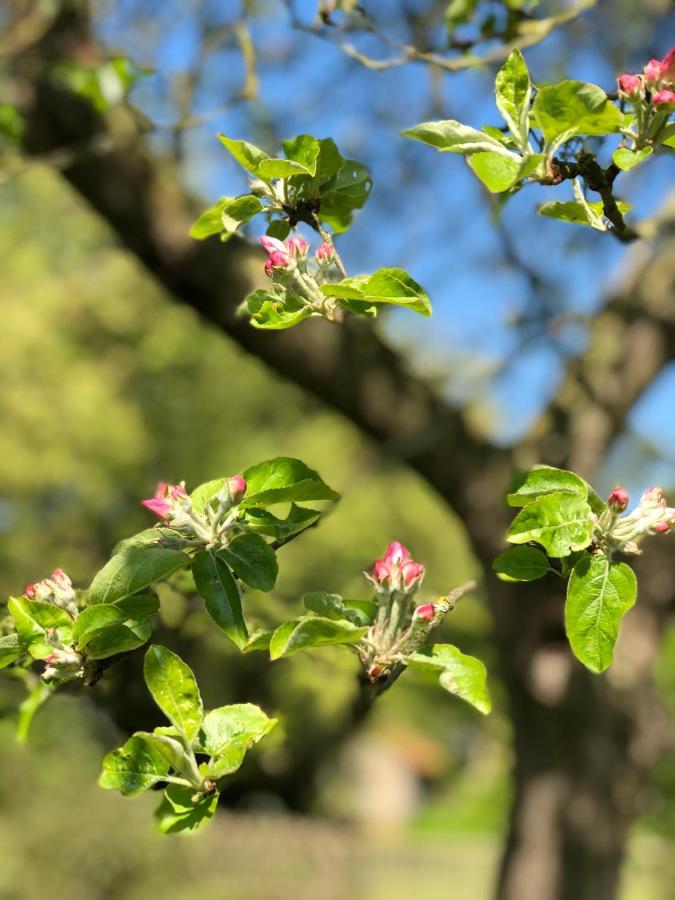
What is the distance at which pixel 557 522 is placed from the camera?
0.75 meters

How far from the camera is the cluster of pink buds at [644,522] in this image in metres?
0.74

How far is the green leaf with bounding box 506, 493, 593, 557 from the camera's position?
74 cm

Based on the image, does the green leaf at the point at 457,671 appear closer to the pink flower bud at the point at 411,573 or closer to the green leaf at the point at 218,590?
the pink flower bud at the point at 411,573

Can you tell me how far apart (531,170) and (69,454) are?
13879 millimetres

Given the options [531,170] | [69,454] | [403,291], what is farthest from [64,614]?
[69,454]

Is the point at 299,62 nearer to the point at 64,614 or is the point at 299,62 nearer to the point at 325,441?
the point at 64,614

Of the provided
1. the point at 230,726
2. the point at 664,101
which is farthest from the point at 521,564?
the point at 664,101

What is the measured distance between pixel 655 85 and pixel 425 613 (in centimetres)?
47

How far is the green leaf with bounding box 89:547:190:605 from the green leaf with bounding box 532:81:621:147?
458 millimetres

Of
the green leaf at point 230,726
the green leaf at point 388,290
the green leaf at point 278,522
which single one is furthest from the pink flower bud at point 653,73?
the green leaf at point 230,726

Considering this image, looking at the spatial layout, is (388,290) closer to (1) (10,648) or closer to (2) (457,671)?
(2) (457,671)

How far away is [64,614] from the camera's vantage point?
2.64 feet

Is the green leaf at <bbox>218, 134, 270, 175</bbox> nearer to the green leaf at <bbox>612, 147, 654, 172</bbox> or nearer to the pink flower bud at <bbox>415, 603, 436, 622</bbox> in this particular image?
the green leaf at <bbox>612, 147, 654, 172</bbox>

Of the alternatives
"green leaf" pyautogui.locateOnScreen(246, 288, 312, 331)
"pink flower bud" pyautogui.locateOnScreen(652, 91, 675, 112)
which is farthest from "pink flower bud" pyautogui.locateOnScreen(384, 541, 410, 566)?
"pink flower bud" pyautogui.locateOnScreen(652, 91, 675, 112)
